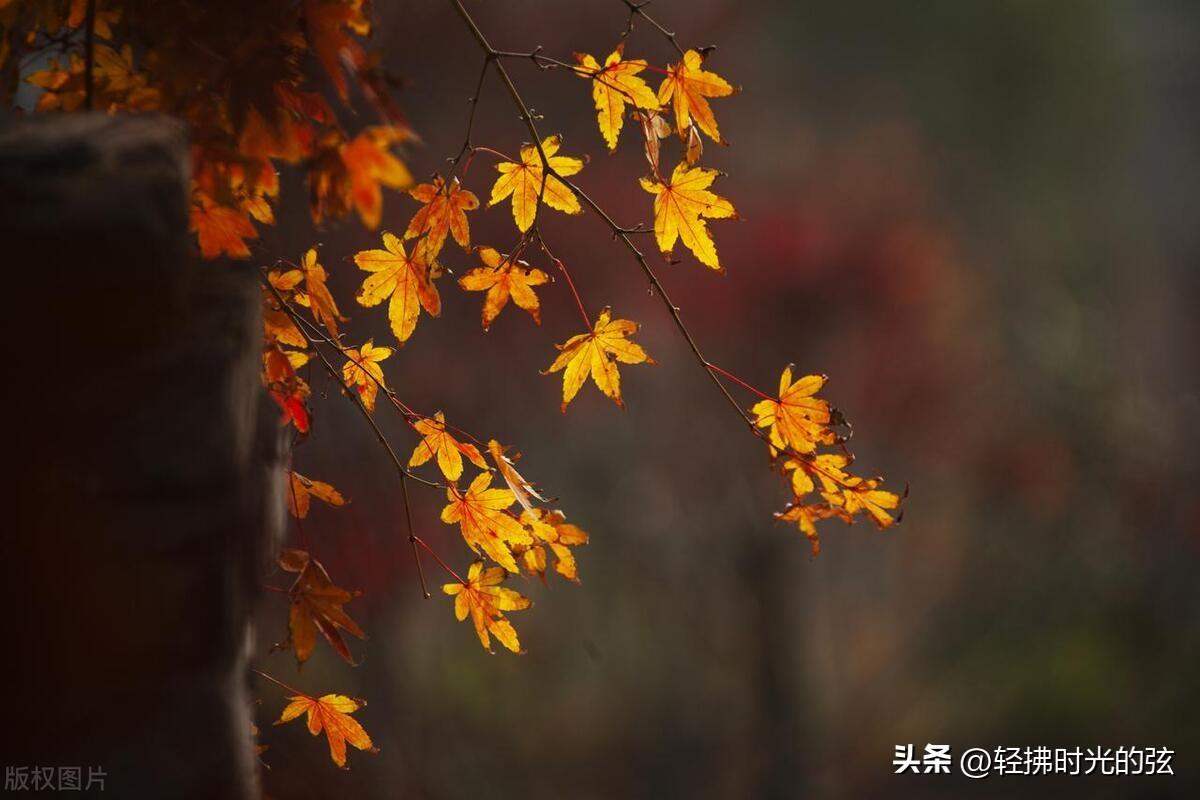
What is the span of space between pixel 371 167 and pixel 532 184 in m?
0.41

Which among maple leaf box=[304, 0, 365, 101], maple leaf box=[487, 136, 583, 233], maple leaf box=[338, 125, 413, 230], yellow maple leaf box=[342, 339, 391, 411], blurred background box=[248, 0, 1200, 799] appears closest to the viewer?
maple leaf box=[338, 125, 413, 230]

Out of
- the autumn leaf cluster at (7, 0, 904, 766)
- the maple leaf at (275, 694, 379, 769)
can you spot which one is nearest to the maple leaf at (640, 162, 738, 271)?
the autumn leaf cluster at (7, 0, 904, 766)

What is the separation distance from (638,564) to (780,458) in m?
4.86

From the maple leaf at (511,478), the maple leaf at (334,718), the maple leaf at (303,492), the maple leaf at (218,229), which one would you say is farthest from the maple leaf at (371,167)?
the maple leaf at (334,718)

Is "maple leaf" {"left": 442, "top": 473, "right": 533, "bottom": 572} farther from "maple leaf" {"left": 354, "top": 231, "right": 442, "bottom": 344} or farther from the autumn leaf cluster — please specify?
"maple leaf" {"left": 354, "top": 231, "right": 442, "bottom": 344}

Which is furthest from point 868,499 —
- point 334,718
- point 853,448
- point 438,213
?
point 853,448

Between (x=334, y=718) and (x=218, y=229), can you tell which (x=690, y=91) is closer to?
(x=218, y=229)

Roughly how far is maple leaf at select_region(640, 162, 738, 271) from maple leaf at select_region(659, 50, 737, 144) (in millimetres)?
45

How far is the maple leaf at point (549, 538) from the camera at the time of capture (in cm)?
114

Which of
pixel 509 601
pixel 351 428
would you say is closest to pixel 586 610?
pixel 351 428

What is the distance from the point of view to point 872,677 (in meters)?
6.62

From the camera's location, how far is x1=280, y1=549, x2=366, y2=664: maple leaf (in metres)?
1.02

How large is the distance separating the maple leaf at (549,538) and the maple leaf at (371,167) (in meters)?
0.45

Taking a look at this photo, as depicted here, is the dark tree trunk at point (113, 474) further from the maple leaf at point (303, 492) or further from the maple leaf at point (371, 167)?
the maple leaf at point (303, 492)
